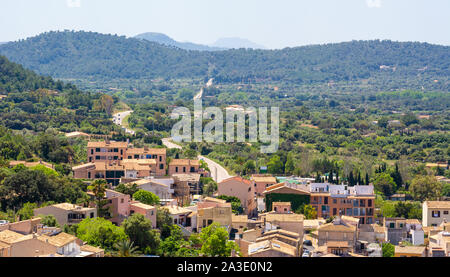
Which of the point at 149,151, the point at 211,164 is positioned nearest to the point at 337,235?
the point at 149,151

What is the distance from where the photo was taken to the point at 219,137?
56.9 metres

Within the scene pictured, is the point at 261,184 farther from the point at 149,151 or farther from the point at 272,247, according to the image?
the point at 272,247

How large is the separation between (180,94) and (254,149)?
225 feet

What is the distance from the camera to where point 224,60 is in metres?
185

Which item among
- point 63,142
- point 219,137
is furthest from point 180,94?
point 63,142

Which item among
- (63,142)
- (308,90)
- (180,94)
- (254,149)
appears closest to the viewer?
(63,142)

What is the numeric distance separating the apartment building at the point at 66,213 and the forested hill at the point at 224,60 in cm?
13427

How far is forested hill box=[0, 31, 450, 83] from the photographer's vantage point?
16675 cm

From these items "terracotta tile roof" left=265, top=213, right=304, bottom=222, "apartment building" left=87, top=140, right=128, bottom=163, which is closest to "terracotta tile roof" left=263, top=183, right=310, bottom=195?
"terracotta tile roof" left=265, top=213, right=304, bottom=222

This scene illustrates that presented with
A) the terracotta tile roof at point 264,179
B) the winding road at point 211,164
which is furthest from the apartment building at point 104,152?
the terracotta tile roof at point 264,179

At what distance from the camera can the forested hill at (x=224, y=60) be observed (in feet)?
547
